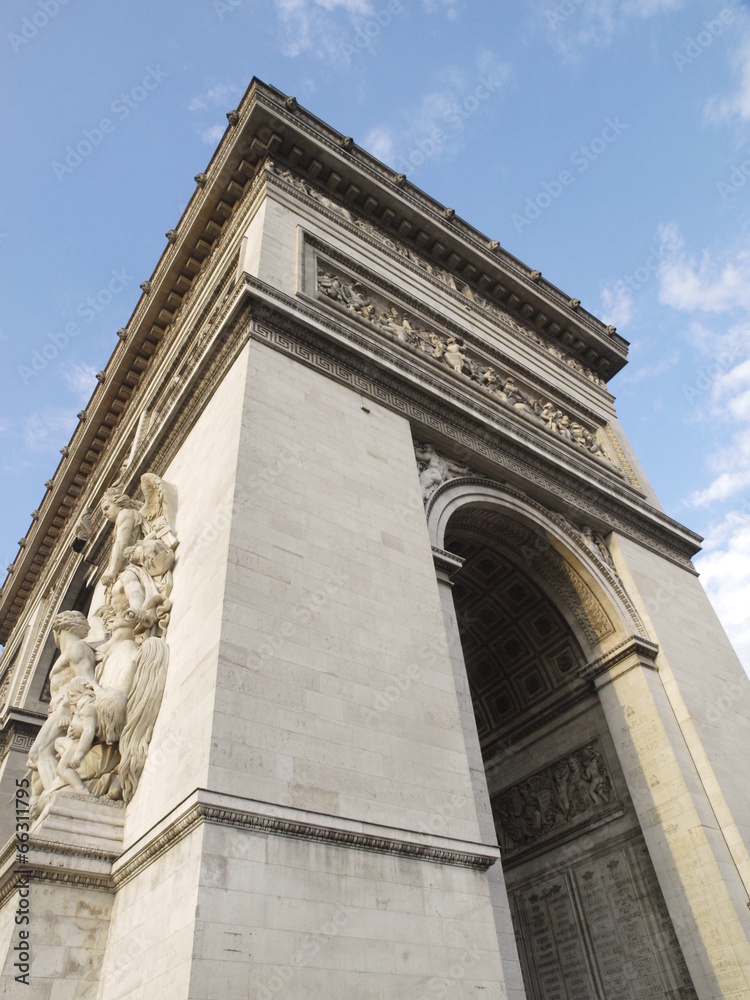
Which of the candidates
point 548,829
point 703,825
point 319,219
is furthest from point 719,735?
point 319,219

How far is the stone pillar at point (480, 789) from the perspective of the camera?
677 centimetres

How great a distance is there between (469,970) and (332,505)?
4.82 meters

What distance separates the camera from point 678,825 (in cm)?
985

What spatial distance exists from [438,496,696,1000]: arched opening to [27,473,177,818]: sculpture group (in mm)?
3817

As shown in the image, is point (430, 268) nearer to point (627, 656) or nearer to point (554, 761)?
point (627, 656)

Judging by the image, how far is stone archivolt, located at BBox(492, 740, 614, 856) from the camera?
11523mm

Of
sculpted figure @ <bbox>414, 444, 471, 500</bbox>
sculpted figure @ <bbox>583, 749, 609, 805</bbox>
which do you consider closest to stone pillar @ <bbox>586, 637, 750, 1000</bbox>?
sculpted figure @ <bbox>583, 749, 609, 805</bbox>

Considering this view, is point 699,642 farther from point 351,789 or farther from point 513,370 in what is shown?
point 351,789

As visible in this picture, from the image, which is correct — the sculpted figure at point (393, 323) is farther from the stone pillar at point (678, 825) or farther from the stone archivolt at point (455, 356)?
the stone pillar at point (678, 825)

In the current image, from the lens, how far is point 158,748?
726cm

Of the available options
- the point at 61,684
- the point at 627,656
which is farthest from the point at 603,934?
the point at 61,684

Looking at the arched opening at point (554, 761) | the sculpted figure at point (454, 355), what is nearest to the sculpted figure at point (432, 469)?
the arched opening at point (554, 761)

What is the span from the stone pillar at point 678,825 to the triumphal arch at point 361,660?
38 millimetres

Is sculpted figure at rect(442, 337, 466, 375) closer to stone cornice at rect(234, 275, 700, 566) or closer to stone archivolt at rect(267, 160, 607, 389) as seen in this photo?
stone cornice at rect(234, 275, 700, 566)
